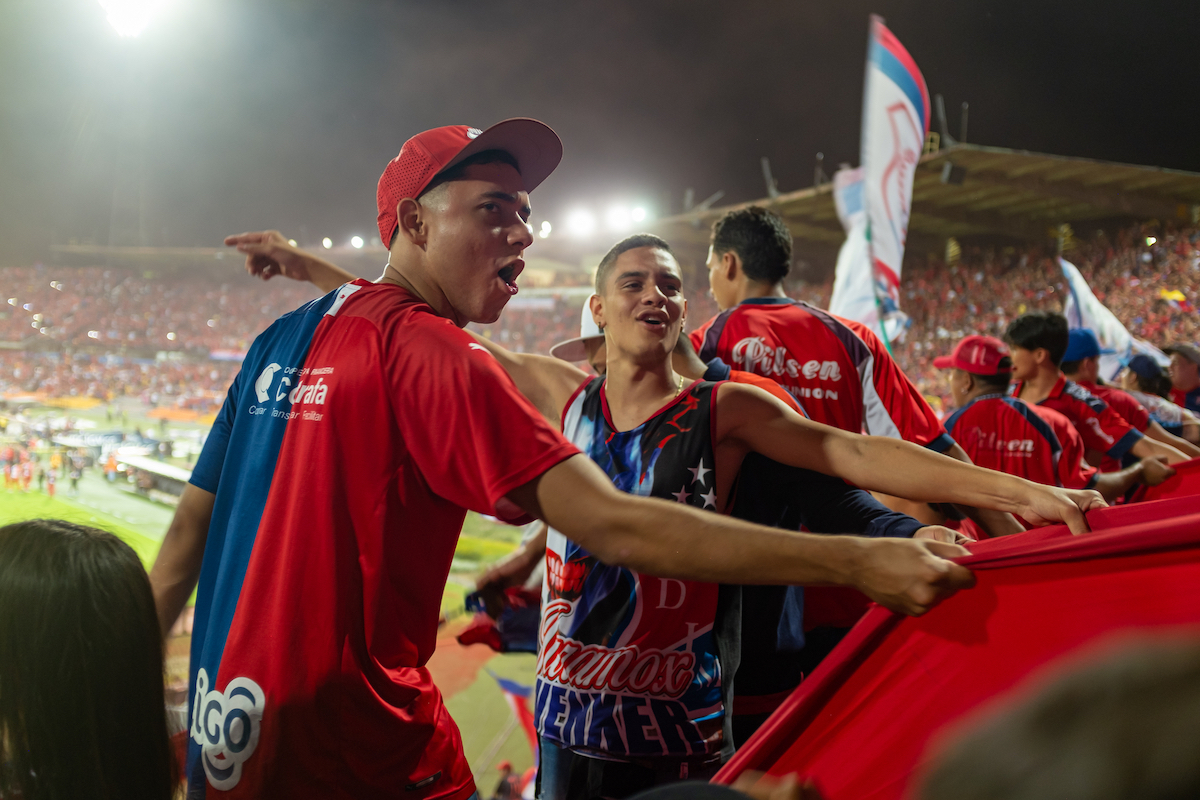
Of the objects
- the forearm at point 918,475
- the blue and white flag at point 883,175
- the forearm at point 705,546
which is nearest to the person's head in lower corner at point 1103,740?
the forearm at point 705,546

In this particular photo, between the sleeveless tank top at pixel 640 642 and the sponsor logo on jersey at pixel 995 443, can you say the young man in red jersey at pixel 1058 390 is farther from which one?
the sleeveless tank top at pixel 640 642

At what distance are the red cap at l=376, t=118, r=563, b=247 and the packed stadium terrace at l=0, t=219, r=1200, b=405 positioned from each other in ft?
66.3

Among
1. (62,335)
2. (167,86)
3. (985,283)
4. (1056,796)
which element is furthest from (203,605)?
(62,335)

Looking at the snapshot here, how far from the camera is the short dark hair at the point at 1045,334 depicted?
4781 mm

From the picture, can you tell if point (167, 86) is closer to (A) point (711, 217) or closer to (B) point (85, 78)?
(B) point (85, 78)

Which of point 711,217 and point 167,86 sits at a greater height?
point 167,86

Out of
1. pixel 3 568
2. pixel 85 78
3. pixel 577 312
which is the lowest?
pixel 3 568

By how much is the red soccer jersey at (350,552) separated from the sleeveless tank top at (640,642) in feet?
2.32

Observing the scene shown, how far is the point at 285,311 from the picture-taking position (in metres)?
27.6

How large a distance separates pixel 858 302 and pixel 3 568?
5.20 meters

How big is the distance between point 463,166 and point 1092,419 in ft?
16.0

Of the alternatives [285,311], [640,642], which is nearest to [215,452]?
[640,642]

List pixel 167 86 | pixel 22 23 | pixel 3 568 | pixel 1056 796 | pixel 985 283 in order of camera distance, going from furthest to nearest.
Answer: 1. pixel 167 86
2. pixel 985 283
3. pixel 22 23
4. pixel 3 568
5. pixel 1056 796

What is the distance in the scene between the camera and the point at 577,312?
122 feet
